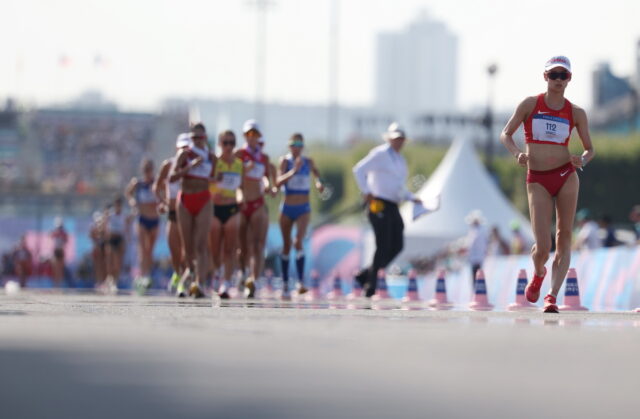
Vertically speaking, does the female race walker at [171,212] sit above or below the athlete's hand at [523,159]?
below

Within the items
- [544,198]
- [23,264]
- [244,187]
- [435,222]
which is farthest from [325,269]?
[544,198]

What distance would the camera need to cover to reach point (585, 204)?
310ft

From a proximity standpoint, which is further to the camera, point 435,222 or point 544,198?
point 435,222

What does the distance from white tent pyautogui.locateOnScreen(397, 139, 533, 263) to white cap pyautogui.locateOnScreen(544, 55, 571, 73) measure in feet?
103

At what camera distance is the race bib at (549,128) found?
13070 mm

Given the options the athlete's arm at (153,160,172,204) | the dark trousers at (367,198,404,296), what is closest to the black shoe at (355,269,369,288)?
the dark trousers at (367,198,404,296)

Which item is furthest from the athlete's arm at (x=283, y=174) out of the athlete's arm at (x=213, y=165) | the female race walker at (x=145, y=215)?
the female race walker at (x=145, y=215)

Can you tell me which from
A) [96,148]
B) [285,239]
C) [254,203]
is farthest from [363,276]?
[96,148]

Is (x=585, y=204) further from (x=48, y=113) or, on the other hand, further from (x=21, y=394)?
(x=21, y=394)

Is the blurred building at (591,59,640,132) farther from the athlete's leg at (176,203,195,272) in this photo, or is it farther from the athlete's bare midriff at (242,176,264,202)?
the athlete's leg at (176,203,195,272)

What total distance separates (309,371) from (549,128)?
279 inches

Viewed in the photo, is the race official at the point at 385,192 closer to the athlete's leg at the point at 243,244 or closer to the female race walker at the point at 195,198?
the athlete's leg at the point at 243,244

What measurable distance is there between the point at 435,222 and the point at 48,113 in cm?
7911

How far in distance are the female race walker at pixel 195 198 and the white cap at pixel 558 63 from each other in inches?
190
